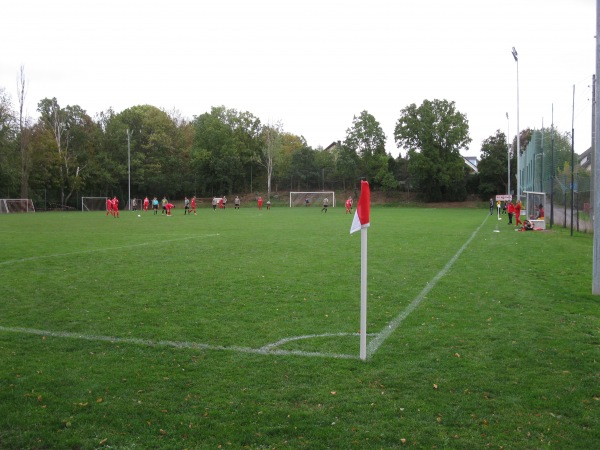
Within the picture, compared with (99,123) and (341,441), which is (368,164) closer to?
(99,123)

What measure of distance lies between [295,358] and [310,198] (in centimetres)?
6548

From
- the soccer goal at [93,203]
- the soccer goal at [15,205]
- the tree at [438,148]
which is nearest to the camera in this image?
the soccer goal at [15,205]

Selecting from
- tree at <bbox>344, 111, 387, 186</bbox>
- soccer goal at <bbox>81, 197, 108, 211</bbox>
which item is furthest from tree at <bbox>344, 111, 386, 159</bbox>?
soccer goal at <bbox>81, 197, 108, 211</bbox>

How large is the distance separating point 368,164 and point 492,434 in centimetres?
6799

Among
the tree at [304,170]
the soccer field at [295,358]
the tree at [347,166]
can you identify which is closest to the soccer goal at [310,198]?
the tree at [304,170]

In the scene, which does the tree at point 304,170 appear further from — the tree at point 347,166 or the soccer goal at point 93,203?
the soccer goal at point 93,203

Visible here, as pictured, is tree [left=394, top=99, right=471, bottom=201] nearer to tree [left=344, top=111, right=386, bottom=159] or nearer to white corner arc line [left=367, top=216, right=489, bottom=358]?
tree [left=344, top=111, right=386, bottom=159]

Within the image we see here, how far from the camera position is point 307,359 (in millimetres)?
5578

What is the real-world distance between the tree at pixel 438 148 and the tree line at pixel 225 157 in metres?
0.13

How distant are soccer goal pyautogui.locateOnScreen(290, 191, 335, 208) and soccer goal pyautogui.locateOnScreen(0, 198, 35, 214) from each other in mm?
31595

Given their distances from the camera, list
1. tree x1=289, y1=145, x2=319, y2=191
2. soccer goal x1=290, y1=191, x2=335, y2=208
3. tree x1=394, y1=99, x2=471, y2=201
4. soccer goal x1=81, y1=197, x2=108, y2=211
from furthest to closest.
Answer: tree x1=289, y1=145, x2=319, y2=191 < soccer goal x1=290, y1=191, x2=335, y2=208 < tree x1=394, y1=99, x2=471, y2=201 < soccer goal x1=81, y1=197, x2=108, y2=211

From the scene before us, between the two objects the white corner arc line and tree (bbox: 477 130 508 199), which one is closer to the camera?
the white corner arc line

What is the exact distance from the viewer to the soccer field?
3.96m

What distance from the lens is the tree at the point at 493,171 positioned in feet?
215
